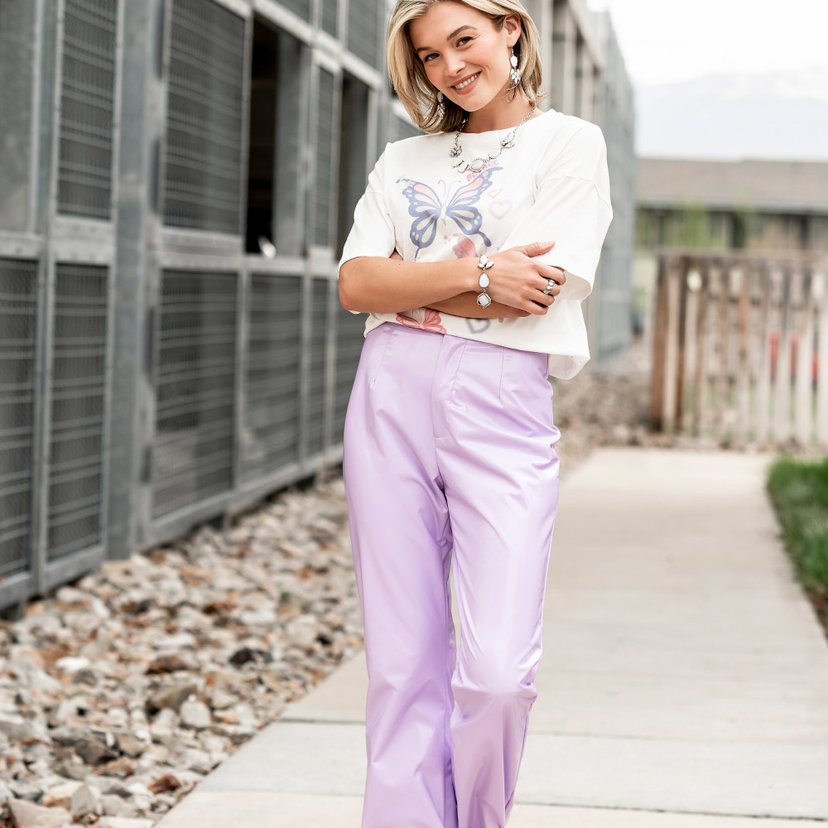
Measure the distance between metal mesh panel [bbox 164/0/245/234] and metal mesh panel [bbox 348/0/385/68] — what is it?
2.20 metres

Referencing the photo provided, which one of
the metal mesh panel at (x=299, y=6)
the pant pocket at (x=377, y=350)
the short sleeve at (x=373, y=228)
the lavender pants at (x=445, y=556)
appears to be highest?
the metal mesh panel at (x=299, y=6)

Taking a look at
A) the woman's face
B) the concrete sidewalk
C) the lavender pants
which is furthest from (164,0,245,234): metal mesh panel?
the lavender pants

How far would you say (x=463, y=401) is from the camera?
251 centimetres

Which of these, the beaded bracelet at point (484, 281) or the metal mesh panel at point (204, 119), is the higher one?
the metal mesh panel at point (204, 119)

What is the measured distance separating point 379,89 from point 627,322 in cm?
2152

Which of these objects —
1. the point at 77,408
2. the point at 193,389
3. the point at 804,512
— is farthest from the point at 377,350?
the point at 804,512

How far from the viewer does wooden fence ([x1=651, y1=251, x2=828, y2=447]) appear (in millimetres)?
11945

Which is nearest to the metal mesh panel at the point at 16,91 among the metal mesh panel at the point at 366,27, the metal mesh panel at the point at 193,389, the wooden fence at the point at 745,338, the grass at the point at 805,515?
the metal mesh panel at the point at 193,389

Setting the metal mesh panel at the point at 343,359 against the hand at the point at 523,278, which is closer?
the hand at the point at 523,278

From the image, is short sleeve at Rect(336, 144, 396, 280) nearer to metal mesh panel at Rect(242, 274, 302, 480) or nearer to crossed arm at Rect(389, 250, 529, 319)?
crossed arm at Rect(389, 250, 529, 319)

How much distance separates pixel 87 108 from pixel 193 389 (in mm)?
1502

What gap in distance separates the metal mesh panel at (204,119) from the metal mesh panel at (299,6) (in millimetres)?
725

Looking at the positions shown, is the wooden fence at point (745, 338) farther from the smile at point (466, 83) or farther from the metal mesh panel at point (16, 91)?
the smile at point (466, 83)

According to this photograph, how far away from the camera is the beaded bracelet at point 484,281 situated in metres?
2.50
